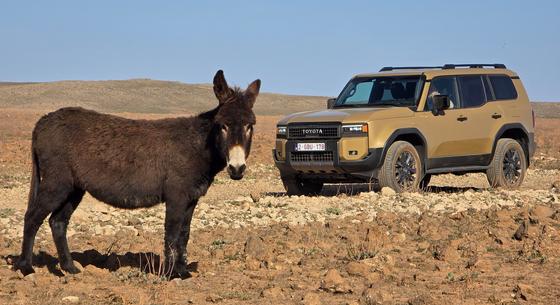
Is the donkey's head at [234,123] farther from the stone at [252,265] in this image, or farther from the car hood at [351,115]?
the car hood at [351,115]

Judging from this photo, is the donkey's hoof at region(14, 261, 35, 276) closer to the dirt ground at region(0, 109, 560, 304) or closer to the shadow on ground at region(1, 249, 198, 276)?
the dirt ground at region(0, 109, 560, 304)

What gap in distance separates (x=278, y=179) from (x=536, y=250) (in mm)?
11996

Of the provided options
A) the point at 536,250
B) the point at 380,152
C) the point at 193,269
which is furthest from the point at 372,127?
the point at 193,269

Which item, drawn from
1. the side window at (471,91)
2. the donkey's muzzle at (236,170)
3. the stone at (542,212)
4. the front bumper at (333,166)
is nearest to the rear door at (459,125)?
the side window at (471,91)

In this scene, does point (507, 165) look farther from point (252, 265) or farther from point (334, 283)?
point (334, 283)

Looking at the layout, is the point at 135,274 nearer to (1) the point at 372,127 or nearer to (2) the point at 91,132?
(2) the point at 91,132

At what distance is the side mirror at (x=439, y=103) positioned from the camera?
16.6 metres

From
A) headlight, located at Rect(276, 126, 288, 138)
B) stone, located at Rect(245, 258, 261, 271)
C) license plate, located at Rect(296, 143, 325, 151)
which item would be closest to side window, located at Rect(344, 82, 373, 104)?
headlight, located at Rect(276, 126, 288, 138)

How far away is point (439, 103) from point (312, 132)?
7.77ft

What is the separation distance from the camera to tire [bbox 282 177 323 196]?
17.0 metres

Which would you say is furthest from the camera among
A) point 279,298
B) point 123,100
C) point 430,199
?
point 123,100

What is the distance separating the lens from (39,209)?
30.8 ft

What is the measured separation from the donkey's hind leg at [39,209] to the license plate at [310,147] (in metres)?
7.11

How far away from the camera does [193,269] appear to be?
9.84 meters
